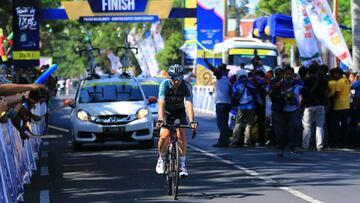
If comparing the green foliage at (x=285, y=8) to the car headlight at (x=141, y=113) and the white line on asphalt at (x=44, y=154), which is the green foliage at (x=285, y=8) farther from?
the white line on asphalt at (x=44, y=154)

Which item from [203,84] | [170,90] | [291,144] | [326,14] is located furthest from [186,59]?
[170,90]

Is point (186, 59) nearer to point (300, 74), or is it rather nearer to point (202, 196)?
point (300, 74)

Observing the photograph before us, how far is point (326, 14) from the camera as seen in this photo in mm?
20953

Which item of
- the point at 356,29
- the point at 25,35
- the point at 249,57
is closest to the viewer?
the point at 356,29

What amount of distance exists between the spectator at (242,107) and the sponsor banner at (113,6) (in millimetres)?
15868

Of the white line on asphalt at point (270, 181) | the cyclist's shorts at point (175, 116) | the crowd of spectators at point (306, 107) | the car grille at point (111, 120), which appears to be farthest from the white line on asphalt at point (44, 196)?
the crowd of spectators at point (306, 107)

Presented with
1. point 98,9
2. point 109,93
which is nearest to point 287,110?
point 109,93

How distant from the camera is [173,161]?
11.1 metres

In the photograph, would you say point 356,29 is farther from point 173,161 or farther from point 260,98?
point 173,161

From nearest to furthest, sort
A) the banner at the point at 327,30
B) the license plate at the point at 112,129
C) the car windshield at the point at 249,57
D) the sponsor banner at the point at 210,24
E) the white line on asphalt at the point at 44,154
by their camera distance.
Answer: the white line on asphalt at the point at 44,154 → the license plate at the point at 112,129 → the banner at the point at 327,30 → the car windshield at the point at 249,57 → the sponsor banner at the point at 210,24

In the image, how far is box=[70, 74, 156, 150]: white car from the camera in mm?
18297

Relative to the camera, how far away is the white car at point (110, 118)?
1830 cm

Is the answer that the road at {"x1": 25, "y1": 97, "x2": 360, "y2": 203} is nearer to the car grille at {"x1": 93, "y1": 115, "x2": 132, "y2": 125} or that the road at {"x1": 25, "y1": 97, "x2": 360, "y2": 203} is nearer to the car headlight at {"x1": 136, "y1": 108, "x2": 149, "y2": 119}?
the car grille at {"x1": 93, "y1": 115, "x2": 132, "y2": 125}

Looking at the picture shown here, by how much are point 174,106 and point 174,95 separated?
0.16 m
